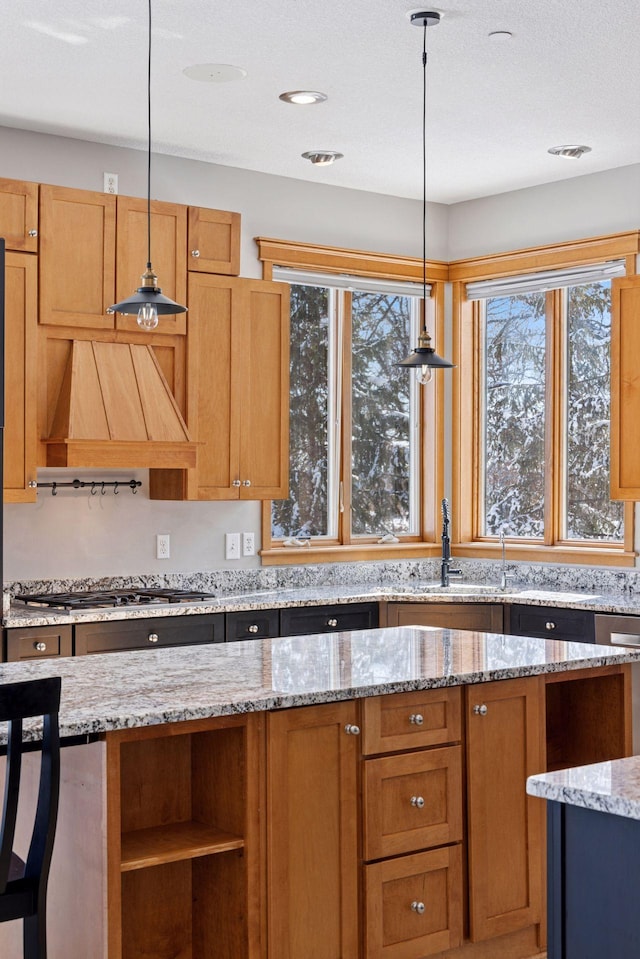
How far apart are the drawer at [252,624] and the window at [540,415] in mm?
1611

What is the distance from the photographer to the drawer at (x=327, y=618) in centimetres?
521

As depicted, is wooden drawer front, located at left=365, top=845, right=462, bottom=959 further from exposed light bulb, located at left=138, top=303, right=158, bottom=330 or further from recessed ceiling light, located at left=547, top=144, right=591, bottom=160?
recessed ceiling light, located at left=547, top=144, right=591, bottom=160

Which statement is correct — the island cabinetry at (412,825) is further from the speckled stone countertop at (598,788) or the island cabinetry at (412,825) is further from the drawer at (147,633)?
the drawer at (147,633)

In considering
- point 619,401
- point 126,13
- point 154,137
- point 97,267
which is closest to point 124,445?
point 97,267

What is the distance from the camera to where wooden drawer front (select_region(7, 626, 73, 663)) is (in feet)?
14.6

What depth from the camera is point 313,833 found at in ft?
9.73

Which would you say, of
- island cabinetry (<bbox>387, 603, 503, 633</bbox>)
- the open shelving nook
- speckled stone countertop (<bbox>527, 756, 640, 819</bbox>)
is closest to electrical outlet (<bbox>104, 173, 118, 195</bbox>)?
island cabinetry (<bbox>387, 603, 503, 633</bbox>)

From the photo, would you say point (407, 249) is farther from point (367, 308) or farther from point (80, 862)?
point (80, 862)

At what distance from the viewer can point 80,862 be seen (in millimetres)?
2652

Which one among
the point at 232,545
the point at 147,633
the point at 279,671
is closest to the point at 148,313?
the point at 279,671

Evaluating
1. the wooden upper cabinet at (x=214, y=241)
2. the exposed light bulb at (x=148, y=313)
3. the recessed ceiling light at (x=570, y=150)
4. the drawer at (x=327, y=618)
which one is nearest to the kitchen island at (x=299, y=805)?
the exposed light bulb at (x=148, y=313)

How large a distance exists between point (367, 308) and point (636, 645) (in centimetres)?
244

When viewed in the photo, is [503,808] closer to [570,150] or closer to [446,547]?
[446,547]

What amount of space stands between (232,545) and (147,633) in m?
1.12
